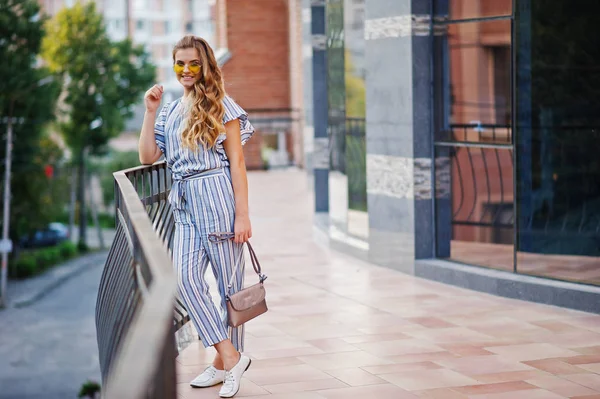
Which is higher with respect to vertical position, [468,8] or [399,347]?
[468,8]

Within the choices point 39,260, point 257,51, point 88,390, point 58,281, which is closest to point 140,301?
point 88,390

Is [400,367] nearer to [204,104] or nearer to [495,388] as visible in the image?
[495,388]

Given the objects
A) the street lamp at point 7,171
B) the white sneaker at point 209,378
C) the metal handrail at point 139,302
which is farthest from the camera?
the street lamp at point 7,171

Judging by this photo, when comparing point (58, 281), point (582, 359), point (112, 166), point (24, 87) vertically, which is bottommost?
point (58, 281)

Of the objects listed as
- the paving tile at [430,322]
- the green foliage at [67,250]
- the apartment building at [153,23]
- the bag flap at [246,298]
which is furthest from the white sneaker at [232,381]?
the apartment building at [153,23]

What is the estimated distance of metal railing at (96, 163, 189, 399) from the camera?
8.77 ft

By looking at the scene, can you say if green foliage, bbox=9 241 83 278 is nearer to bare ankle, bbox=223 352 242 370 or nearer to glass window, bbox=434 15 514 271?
glass window, bbox=434 15 514 271

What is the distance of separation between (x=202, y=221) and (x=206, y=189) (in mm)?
159

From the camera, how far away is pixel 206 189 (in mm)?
5734

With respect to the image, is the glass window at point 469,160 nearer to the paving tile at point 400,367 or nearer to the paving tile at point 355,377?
the paving tile at point 400,367

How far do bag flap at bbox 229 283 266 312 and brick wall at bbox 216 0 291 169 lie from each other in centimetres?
2103

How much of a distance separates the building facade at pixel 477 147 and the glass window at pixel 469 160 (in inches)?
0.6

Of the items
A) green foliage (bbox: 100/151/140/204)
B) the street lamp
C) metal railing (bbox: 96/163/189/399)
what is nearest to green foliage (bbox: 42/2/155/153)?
green foliage (bbox: 100/151/140/204)

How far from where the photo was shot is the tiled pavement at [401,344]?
6.04 m
